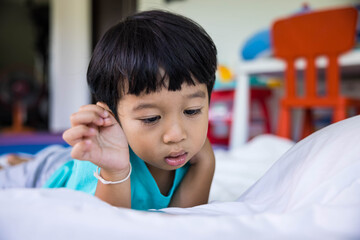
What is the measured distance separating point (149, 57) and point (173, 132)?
0.14 metres

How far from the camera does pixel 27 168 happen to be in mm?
1023

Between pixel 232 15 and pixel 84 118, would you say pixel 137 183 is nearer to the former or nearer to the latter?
pixel 84 118

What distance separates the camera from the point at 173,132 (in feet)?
1.82

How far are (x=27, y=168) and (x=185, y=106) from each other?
0.68 m

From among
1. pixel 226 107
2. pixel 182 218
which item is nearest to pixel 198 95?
pixel 182 218

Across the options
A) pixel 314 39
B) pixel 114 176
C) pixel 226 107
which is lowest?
pixel 226 107

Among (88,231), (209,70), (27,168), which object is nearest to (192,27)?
(209,70)

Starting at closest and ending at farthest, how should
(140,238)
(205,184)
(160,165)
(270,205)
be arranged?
(140,238) → (270,205) → (160,165) → (205,184)

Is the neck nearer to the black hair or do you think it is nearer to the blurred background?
the black hair

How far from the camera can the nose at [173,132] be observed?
0.56m

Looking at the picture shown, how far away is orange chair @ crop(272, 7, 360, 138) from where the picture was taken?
1.47 metres

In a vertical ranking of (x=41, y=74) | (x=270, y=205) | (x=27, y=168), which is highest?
(x=270, y=205)

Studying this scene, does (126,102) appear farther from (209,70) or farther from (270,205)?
(270,205)

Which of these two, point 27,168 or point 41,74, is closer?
point 27,168
